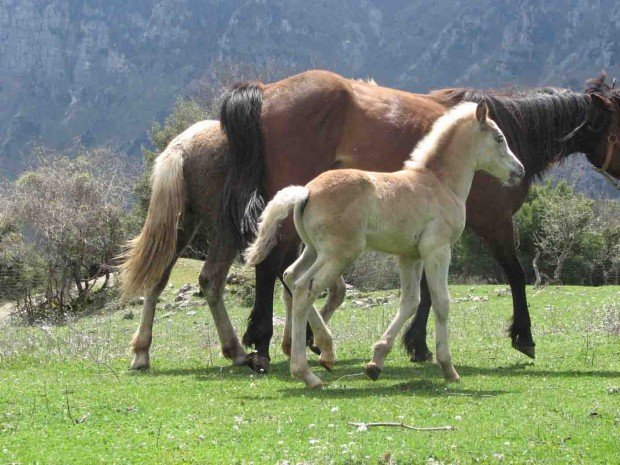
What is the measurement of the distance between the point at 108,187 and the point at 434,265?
91.5ft

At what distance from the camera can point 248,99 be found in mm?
10672

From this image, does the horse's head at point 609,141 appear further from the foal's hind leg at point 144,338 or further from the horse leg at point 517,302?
the foal's hind leg at point 144,338

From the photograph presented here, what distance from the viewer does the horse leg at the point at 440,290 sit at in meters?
8.53

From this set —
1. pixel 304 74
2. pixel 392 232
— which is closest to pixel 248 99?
pixel 304 74

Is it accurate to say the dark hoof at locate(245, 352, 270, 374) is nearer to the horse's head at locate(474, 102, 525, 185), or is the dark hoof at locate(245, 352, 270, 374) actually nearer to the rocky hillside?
the horse's head at locate(474, 102, 525, 185)

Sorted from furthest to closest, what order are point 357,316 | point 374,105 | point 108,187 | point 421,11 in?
point 421,11, point 108,187, point 357,316, point 374,105

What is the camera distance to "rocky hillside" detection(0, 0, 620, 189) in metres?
165

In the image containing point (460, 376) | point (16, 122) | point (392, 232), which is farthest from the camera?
point (16, 122)

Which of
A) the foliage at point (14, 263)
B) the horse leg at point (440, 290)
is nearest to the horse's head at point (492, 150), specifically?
the horse leg at point (440, 290)

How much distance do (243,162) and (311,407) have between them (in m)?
4.06

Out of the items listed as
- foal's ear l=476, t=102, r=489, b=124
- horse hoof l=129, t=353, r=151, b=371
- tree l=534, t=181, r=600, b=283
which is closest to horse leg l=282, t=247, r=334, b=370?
foal's ear l=476, t=102, r=489, b=124

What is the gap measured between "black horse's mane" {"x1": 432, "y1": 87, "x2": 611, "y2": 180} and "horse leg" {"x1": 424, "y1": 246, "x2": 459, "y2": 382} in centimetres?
349

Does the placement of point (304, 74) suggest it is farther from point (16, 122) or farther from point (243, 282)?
point (16, 122)

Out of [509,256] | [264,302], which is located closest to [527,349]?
→ [509,256]
